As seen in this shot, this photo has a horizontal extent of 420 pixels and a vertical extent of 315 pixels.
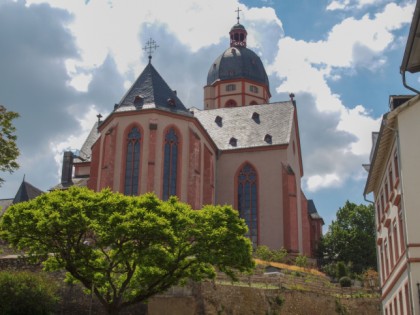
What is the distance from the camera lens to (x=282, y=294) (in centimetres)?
3528

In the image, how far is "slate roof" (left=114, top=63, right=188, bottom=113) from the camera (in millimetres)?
52344

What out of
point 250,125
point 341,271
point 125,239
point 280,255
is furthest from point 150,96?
point 125,239

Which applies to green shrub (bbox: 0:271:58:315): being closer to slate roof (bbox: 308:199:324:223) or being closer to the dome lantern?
slate roof (bbox: 308:199:324:223)

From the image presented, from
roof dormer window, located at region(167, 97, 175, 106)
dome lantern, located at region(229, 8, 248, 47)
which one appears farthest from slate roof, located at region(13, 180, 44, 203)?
dome lantern, located at region(229, 8, 248, 47)

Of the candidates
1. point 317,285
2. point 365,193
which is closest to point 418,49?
point 365,193

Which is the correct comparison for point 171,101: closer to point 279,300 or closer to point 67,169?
point 67,169

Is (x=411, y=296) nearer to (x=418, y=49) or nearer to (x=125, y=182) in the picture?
(x=418, y=49)

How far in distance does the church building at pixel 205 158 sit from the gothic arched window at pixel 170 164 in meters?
0.08

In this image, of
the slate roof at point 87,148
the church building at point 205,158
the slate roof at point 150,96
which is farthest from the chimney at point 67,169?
the slate roof at point 150,96

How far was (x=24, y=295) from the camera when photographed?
25.6 metres

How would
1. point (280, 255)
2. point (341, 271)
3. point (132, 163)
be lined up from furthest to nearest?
1. point (132, 163)
2. point (280, 255)
3. point (341, 271)

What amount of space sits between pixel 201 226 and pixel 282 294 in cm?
1038

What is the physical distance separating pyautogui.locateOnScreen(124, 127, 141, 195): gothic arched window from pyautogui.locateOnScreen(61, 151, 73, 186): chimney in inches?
484

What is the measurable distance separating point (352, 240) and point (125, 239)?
41.6 metres
